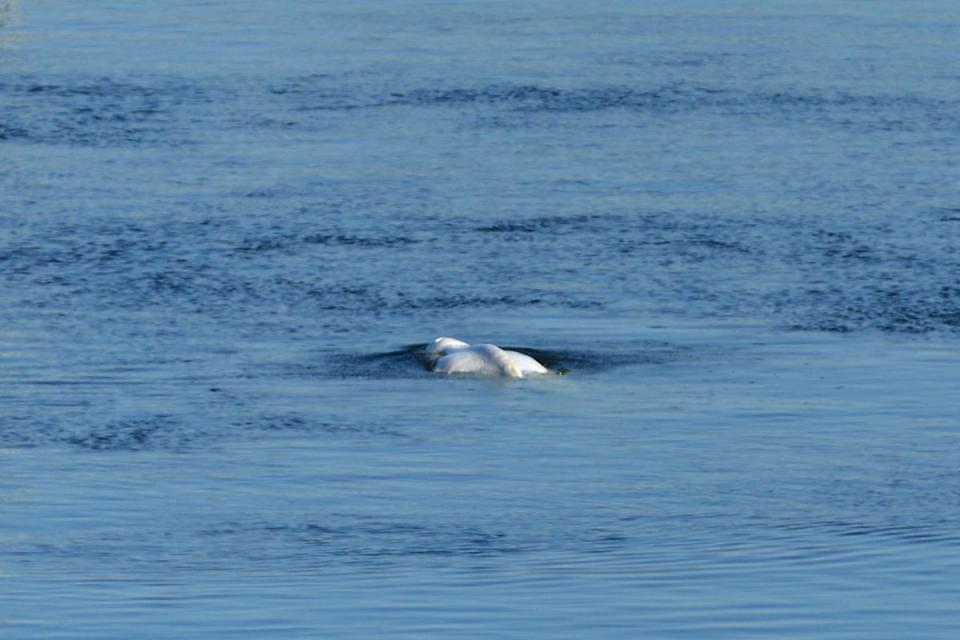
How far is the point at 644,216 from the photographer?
2788 cm

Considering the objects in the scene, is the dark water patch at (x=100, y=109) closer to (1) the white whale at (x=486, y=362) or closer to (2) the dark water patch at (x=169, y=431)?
(1) the white whale at (x=486, y=362)

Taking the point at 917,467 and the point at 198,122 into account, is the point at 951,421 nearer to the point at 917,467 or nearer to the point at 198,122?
the point at 917,467

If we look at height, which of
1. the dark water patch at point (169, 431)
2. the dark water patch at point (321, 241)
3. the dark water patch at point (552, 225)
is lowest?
the dark water patch at point (169, 431)

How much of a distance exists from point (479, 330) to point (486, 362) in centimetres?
179

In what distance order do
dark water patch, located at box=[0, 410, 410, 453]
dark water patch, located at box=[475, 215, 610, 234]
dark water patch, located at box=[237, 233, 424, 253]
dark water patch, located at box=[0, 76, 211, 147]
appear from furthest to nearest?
dark water patch, located at box=[0, 76, 211, 147]
dark water patch, located at box=[475, 215, 610, 234]
dark water patch, located at box=[237, 233, 424, 253]
dark water patch, located at box=[0, 410, 410, 453]

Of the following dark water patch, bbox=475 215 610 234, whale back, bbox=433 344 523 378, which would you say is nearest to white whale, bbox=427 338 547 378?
whale back, bbox=433 344 523 378

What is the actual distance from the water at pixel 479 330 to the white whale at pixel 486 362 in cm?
27

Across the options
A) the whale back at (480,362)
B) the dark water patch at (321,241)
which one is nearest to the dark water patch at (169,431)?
the whale back at (480,362)

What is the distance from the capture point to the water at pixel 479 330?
627 inches

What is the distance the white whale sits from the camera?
21531mm

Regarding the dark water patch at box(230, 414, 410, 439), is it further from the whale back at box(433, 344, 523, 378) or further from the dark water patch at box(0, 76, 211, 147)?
the dark water patch at box(0, 76, 211, 147)

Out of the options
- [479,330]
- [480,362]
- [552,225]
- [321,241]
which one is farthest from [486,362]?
[552,225]

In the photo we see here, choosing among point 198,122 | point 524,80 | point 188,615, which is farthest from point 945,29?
point 188,615

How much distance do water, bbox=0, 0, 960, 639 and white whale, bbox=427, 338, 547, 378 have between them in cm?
A: 27
